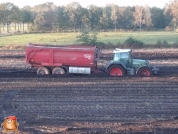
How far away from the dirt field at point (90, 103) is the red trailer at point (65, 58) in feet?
1.84

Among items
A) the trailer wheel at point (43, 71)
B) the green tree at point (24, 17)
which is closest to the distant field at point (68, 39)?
the green tree at point (24, 17)

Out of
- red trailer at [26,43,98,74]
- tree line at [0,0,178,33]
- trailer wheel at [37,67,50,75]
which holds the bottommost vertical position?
trailer wheel at [37,67,50,75]

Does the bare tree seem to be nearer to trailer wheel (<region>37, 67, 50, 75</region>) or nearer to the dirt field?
the dirt field

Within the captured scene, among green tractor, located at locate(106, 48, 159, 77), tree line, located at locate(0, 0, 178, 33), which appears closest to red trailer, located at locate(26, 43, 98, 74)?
green tractor, located at locate(106, 48, 159, 77)

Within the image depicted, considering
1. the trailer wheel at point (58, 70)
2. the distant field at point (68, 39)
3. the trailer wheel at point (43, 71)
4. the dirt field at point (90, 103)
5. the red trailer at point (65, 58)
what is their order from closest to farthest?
the dirt field at point (90, 103)
the red trailer at point (65, 58)
the trailer wheel at point (58, 70)
the trailer wheel at point (43, 71)
the distant field at point (68, 39)

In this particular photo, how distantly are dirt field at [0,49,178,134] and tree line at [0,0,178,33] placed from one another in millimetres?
56832

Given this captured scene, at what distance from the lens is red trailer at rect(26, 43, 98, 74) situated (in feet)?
75.3

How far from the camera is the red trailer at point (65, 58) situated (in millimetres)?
22938

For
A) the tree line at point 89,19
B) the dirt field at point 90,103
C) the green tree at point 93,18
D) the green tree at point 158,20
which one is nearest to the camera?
the dirt field at point 90,103

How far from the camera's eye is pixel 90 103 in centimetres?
1641

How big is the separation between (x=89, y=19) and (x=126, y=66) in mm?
59792

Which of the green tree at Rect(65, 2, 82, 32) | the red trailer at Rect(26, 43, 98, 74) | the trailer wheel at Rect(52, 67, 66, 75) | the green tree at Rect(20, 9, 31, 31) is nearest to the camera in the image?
the red trailer at Rect(26, 43, 98, 74)

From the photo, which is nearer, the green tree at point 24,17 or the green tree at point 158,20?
the green tree at point 24,17

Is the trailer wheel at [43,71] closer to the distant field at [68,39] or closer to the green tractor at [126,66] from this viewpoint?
the green tractor at [126,66]
